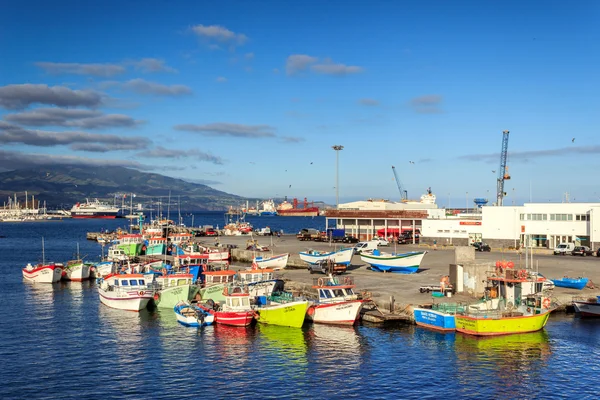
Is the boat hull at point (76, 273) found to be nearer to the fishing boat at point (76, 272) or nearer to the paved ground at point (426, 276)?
the fishing boat at point (76, 272)

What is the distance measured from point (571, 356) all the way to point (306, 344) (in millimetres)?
16029

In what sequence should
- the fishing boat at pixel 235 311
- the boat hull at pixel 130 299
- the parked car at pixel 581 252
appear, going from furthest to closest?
the parked car at pixel 581 252, the boat hull at pixel 130 299, the fishing boat at pixel 235 311

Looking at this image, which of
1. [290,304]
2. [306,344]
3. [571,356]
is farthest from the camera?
[290,304]

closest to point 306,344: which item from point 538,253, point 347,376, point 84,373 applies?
point 347,376

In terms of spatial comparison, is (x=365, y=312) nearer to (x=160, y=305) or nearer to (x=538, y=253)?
(x=160, y=305)

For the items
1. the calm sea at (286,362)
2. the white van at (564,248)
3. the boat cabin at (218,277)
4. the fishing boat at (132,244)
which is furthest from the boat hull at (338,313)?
the fishing boat at (132,244)

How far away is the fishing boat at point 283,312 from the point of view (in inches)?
1617

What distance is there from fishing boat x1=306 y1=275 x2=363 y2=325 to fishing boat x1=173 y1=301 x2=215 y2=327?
7609 millimetres

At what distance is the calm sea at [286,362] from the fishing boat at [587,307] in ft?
3.91

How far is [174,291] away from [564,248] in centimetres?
5267

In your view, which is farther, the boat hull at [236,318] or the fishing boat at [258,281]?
the fishing boat at [258,281]

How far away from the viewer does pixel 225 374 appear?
102 ft

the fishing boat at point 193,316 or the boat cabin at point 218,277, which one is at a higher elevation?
the boat cabin at point 218,277

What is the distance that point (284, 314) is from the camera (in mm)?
41719
